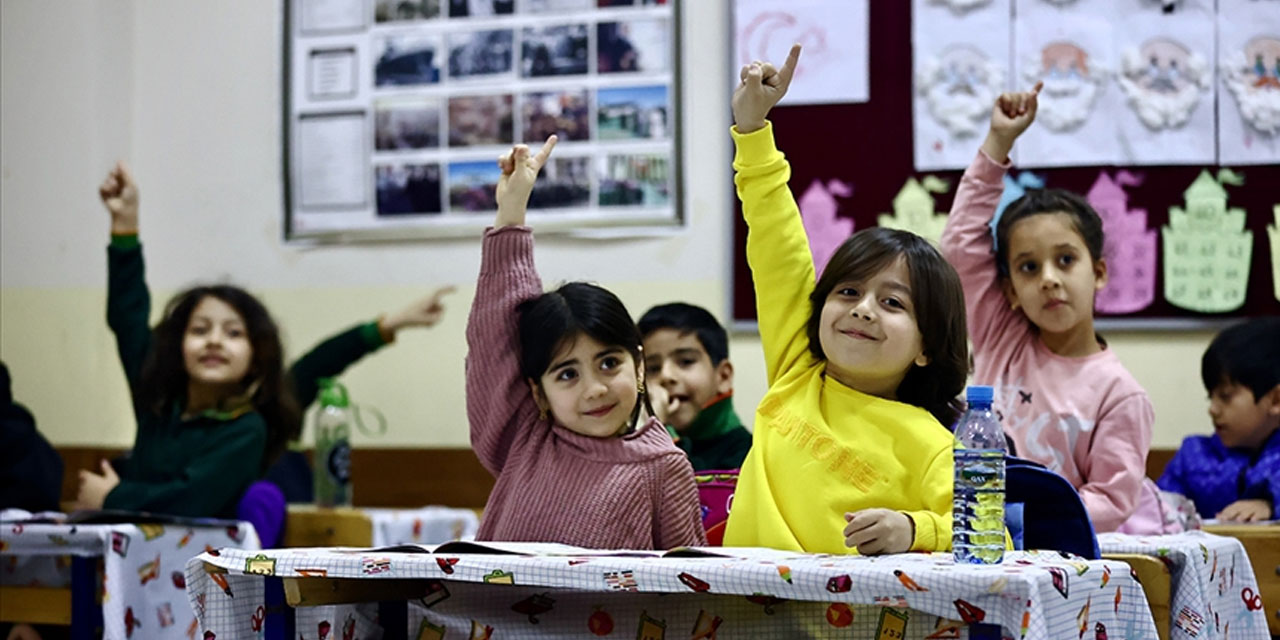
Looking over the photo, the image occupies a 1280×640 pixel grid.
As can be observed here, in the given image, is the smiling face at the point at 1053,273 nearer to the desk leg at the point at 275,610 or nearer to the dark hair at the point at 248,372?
the desk leg at the point at 275,610

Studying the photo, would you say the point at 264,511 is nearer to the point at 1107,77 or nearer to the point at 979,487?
the point at 979,487

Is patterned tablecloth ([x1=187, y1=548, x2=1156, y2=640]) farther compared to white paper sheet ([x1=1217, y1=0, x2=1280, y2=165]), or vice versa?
white paper sheet ([x1=1217, y1=0, x2=1280, y2=165])

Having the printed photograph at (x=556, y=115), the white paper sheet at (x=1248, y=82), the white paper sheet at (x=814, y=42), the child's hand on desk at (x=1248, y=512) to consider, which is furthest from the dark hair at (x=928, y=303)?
the printed photograph at (x=556, y=115)

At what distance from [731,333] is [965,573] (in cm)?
255

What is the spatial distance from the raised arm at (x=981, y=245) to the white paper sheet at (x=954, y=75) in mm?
1153

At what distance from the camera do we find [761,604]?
1.68m

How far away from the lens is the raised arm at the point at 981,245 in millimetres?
2479

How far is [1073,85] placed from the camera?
3.59 m

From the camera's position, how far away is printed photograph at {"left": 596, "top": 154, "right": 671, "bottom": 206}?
12.7 feet

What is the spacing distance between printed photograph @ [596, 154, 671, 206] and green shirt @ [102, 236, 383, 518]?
4.13ft

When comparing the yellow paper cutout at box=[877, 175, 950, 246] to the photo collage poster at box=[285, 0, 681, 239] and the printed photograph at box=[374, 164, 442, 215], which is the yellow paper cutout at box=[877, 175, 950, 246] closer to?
the photo collage poster at box=[285, 0, 681, 239]

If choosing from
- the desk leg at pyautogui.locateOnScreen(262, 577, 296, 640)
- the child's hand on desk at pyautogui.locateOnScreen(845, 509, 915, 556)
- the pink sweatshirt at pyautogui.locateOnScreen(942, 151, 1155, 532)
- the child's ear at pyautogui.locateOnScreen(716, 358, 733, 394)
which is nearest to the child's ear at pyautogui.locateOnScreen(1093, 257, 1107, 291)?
the pink sweatshirt at pyautogui.locateOnScreen(942, 151, 1155, 532)

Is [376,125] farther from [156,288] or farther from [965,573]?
[965,573]

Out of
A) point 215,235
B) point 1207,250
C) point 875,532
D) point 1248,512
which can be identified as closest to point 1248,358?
point 1248,512
